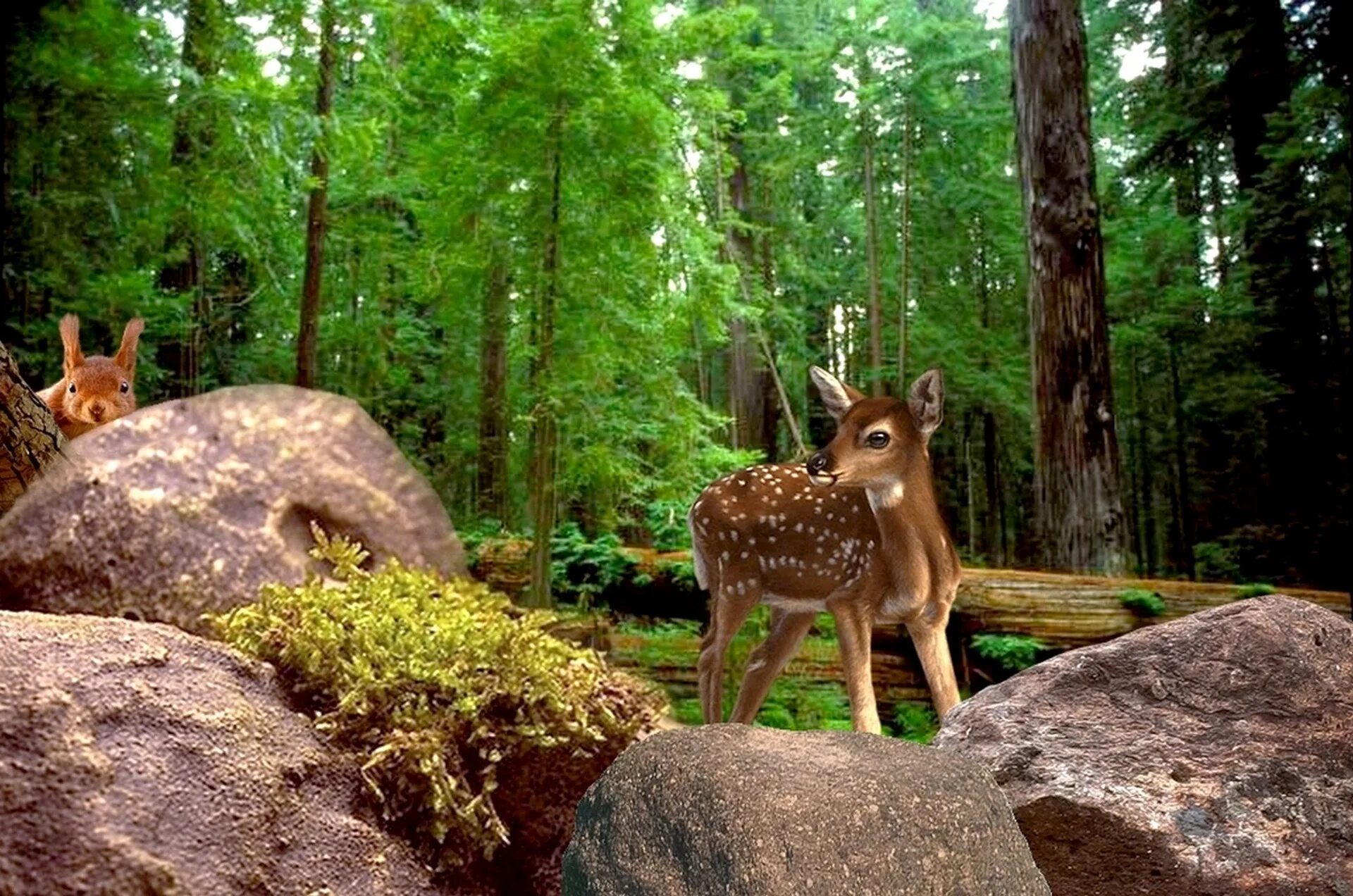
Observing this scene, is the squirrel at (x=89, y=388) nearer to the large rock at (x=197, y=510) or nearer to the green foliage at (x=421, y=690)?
the large rock at (x=197, y=510)

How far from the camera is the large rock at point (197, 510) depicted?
186 centimetres

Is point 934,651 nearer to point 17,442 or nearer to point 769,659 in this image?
point 769,659

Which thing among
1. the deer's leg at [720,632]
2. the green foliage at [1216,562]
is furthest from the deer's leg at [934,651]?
the green foliage at [1216,562]

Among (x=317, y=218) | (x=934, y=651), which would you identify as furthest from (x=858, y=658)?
(x=317, y=218)

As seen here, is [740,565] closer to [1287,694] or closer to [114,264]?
[1287,694]

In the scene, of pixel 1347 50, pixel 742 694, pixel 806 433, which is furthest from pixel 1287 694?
pixel 1347 50

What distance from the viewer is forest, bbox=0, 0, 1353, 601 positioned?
3.98 metres

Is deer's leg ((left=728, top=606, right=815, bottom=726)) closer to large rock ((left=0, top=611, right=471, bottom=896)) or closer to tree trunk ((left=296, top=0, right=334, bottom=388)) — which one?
large rock ((left=0, top=611, right=471, bottom=896))

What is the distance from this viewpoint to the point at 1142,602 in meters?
4.01

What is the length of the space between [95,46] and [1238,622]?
5.43 meters

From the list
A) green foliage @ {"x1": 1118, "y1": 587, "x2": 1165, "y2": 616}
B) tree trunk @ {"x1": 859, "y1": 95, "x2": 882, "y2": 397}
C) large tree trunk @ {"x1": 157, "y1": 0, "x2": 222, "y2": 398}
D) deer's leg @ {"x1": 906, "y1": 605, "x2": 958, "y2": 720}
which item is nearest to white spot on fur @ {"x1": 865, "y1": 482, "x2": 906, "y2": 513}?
deer's leg @ {"x1": 906, "y1": 605, "x2": 958, "y2": 720}

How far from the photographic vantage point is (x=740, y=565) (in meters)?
2.71

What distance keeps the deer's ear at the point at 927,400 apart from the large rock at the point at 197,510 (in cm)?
110

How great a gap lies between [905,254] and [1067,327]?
1.20 m
